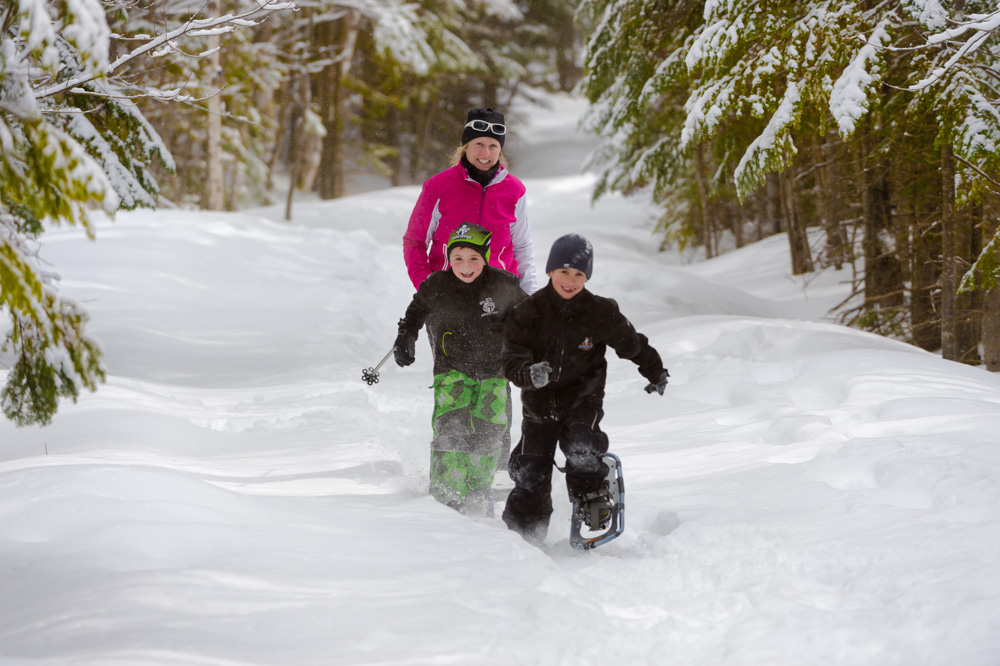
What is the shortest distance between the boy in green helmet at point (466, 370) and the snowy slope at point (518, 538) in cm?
31

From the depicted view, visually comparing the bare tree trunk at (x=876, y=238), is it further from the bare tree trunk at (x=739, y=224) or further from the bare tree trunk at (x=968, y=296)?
the bare tree trunk at (x=739, y=224)

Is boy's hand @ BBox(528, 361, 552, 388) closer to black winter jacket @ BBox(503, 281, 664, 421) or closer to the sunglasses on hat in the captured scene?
black winter jacket @ BBox(503, 281, 664, 421)

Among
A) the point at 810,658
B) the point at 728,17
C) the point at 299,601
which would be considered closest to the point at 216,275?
the point at 728,17

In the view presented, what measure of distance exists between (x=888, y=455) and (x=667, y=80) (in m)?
5.77

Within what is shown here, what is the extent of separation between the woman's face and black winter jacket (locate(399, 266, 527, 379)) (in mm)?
679

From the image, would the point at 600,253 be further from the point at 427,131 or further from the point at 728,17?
the point at 427,131

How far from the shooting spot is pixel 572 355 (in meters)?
3.67

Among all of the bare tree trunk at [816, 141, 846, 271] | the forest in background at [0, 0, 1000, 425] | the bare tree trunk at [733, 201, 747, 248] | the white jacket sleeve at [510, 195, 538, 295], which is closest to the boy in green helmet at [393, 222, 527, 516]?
the white jacket sleeve at [510, 195, 538, 295]

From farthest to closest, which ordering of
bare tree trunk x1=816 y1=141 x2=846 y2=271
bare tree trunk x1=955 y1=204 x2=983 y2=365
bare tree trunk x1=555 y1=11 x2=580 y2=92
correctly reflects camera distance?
bare tree trunk x1=555 y1=11 x2=580 y2=92, bare tree trunk x1=816 y1=141 x2=846 y2=271, bare tree trunk x1=955 y1=204 x2=983 y2=365

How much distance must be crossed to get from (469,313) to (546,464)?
0.97 meters

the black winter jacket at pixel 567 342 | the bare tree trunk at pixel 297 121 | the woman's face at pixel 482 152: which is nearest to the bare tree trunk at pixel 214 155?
the bare tree trunk at pixel 297 121

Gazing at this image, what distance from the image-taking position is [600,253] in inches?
655

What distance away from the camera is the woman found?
15.0ft

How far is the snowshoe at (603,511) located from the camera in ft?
11.7
